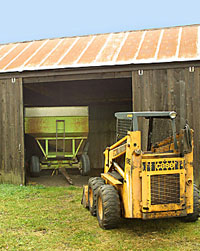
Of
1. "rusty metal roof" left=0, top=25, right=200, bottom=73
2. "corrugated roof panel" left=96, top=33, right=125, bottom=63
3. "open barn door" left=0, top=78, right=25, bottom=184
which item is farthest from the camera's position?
"open barn door" left=0, top=78, right=25, bottom=184

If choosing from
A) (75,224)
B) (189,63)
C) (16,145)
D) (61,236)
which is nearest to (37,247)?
(61,236)

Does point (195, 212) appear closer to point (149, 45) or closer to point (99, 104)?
point (149, 45)

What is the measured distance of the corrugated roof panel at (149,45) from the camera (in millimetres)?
10039

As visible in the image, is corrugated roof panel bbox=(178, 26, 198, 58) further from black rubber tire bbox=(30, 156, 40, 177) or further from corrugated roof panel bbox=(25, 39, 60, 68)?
black rubber tire bbox=(30, 156, 40, 177)

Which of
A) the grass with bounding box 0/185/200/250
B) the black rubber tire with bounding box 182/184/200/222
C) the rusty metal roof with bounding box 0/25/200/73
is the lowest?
the grass with bounding box 0/185/200/250

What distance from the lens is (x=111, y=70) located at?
988 cm

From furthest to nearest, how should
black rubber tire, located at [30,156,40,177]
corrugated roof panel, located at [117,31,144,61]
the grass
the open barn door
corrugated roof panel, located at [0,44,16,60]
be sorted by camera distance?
corrugated roof panel, located at [0,44,16,60]
black rubber tire, located at [30,156,40,177]
the open barn door
corrugated roof panel, located at [117,31,144,61]
the grass

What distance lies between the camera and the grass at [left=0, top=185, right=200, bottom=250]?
5.13 m

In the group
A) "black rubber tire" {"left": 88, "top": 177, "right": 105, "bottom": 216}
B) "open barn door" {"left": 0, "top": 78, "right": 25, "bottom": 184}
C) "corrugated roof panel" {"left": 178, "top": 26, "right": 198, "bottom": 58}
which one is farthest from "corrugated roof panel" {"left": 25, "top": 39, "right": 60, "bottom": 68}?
"black rubber tire" {"left": 88, "top": 177, "right": 105, "bottom": 216}

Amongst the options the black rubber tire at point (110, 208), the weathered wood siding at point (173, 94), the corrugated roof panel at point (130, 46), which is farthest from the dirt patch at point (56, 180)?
the black rubber tire at point (110, 208)

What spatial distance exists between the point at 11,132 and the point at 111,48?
15.7ft

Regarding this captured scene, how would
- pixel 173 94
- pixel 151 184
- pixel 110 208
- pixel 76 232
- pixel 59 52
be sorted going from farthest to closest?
pixel 59 52
pixel 173 94
pixel 76 232
pixel 110 208
pixel 151 184

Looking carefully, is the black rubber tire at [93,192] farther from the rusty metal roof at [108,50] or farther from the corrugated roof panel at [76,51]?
the corrugated roof panel at [76,51]

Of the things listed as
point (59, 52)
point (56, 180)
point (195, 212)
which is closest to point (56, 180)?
point (56, 180)
